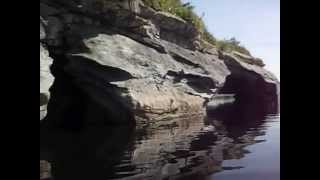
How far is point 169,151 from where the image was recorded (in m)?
4.73

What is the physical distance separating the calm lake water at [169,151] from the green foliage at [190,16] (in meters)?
2.11

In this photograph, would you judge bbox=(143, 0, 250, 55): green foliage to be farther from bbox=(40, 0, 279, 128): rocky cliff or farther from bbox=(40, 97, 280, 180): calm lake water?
bbox=(40, 97, 280, 180): calm lake water

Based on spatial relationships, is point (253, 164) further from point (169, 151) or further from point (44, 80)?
point (44, 80)

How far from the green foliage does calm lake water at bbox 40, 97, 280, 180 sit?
2.11m

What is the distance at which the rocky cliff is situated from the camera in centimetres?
621

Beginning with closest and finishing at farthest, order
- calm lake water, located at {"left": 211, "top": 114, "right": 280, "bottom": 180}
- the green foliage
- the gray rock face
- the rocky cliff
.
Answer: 1. calm lake water, located at {"left": 211, "top": 114, "right": 280, "bottom": 180}
2. the gray rock face
3. the rocky cliff
4. the green foliage

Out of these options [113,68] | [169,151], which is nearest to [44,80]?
[113,68]

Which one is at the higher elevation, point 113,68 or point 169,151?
point 113,68

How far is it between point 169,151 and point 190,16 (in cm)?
412

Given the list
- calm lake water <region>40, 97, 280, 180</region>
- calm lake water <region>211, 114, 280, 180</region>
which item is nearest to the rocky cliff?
calm lake water <region>40, 97, 280, 180</region>
